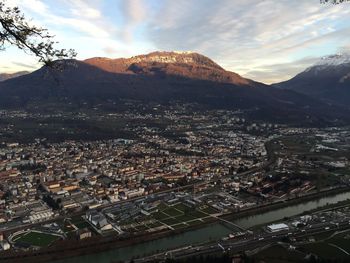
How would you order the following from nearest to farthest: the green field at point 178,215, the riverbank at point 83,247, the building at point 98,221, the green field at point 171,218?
the riverbank at point 83,247
the building at point 98,221
the green field at point 171,218
the green field at point 178,215

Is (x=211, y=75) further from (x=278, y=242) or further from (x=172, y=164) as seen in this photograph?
(x=278, y=242)

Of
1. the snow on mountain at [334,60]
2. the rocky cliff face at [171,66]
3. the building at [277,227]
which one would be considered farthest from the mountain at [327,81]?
the building at [277,227]

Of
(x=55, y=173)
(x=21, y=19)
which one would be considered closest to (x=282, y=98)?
(x=55, y=173)

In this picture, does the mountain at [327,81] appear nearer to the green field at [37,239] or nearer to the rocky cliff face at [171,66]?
the rocky cliff face at [171,66]

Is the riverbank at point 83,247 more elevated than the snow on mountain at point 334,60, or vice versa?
the snow on mountain at point 334,60

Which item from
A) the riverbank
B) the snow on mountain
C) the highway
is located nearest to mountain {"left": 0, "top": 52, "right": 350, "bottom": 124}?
the highway

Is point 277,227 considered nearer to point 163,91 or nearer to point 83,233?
point 83,233

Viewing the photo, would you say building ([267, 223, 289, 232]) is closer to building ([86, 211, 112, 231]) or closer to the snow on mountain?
building ([86, 211, 112, 231])
